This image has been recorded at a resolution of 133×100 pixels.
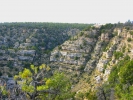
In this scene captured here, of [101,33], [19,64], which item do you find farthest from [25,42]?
[101,33]

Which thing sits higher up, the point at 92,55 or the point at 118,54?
the point at 118,54

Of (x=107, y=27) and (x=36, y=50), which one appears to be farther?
(x=36, y=50)

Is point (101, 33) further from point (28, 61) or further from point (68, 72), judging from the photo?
point (28, 61)

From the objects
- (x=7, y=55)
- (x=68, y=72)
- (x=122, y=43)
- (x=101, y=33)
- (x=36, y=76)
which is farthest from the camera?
(x=7, y=55)

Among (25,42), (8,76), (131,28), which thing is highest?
(131,28)

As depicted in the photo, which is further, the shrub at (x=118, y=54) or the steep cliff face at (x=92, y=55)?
the steep cliff face at (x=92, y=55)

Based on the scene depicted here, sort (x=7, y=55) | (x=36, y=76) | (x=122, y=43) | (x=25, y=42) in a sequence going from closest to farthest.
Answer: (x=36, y=76) → (x=122, y=43) → (x=7, y=55) → (x=25, y=42)

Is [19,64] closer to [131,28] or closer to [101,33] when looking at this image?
[101,33]

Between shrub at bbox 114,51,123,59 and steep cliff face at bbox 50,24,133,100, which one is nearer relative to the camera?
shrub at bbox 114,51,123,59

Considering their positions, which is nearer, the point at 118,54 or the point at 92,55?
the point at 118,54

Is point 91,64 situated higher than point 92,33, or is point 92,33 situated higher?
point 92,33
